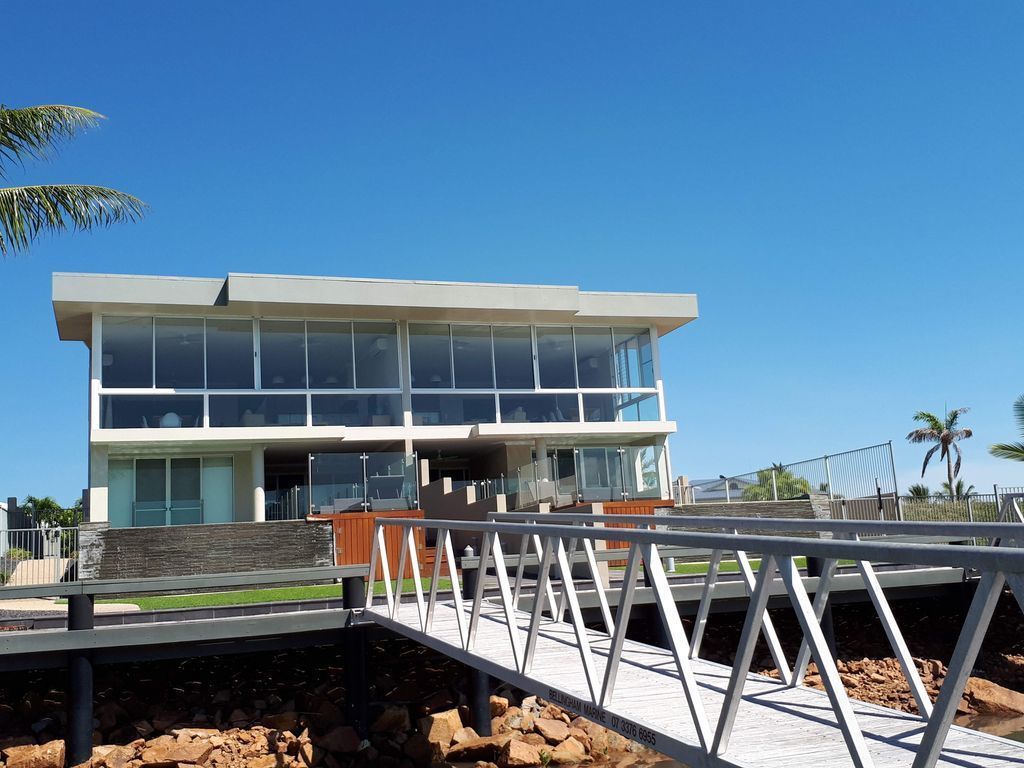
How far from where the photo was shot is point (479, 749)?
10914 millimetres

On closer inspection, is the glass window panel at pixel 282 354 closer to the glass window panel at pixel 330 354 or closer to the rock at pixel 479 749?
the glass window panel at pixel 330 354

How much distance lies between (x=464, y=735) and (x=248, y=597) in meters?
7.53

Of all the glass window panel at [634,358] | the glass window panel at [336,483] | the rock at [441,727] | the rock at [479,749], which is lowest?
the rock at [479,749]

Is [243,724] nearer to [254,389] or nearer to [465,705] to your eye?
[465,705]

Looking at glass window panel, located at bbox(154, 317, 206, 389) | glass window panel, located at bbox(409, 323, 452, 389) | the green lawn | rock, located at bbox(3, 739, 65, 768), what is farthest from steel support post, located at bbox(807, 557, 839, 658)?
glass window panel, located at bbox(154, 317, 206, 389)

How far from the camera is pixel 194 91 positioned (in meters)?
22.0

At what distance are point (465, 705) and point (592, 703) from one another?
6.37 m

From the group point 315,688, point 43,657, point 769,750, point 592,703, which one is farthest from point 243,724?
point 769,750

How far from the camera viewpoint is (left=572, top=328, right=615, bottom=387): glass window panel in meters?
28.9

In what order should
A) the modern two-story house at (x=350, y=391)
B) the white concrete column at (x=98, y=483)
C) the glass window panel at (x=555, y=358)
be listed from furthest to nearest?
the glass window panel at (x=555, y=358), the modern two-story house at (x=350, y=391), the white concrete column at (x=98, y=483)

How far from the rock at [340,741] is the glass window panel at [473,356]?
1681 cm

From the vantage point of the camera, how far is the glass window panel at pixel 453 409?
27.1 metres

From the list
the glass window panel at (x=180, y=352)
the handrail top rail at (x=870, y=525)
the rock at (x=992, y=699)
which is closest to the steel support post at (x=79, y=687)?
the handrail top rail at (x=870, y=525)

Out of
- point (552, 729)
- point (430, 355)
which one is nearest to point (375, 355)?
point (430, 355)
